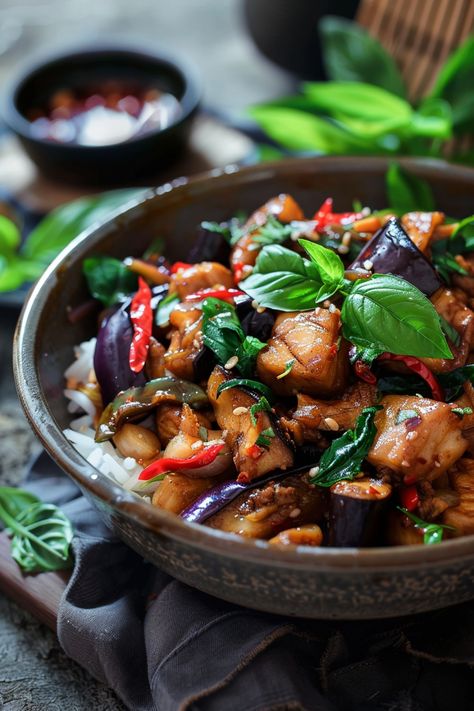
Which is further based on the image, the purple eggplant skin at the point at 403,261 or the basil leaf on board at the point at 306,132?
the basil leaf on board at the point at 306,132

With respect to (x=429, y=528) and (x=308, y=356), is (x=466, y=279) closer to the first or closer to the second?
(x=308, y=356)

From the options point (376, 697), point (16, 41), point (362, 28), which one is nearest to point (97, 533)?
point (376, 697)

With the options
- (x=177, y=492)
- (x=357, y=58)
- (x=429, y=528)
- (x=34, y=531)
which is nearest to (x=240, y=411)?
(x=177, y=492)

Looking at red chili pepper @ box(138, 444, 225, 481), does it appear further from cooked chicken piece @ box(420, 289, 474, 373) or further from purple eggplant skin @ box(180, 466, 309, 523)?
cooked chicken piece @ box(420, 289, 474, 373)

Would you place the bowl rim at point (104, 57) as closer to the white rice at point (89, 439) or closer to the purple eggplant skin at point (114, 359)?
the white rice at point (89, 439)

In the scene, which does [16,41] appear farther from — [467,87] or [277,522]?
[277,522]

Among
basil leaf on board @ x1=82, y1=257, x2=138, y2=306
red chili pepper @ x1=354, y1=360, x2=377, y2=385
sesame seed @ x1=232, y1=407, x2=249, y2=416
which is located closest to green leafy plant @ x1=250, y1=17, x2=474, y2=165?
basil leaf on board @ x1=82, y1=257, x2=138, y2=306

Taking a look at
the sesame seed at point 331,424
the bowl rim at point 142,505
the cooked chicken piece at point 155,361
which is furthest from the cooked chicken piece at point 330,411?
the cooked chicken piece at point 155,361
